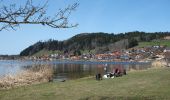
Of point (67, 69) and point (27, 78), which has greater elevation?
point (67, 69)

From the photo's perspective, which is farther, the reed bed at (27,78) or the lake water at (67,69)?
the lake water at (67,69)

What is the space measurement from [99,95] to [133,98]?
1790 mm

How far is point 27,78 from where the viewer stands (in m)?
34.1

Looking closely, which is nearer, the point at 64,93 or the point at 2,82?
the point at 64,93

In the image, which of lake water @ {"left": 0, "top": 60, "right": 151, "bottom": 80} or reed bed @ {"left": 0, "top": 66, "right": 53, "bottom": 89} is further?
lake water @ {"left": 0, "top": 60, "right": 151, "bottom": 80}

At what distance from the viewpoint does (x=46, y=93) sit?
1994 centimetres

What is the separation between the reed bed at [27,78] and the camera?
29719 millimetres

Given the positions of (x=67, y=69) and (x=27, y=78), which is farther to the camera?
(x=67, y=69)

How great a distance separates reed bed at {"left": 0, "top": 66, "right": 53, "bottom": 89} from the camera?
2972 cm

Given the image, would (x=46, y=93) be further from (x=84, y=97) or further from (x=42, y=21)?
(x=42, y=21)

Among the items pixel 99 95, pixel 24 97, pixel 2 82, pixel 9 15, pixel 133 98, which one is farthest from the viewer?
pixel 2 82

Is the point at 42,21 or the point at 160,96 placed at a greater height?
the point at 42,21

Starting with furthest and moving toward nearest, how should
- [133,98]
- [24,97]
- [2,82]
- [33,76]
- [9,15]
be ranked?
[33,76], [2,82], [24,97], [133,98], [9,15]

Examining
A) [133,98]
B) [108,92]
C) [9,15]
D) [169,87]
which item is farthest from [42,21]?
[169,87]
